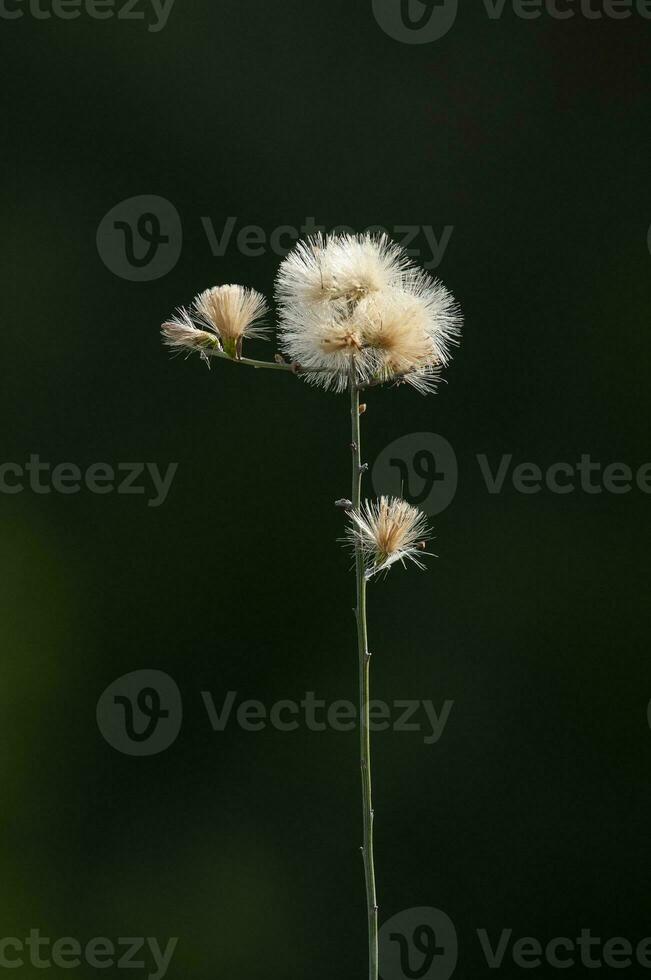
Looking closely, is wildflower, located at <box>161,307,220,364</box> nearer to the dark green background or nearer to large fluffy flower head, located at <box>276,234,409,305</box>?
large fluffy flower head, located at <box>276,234,409,305</box>

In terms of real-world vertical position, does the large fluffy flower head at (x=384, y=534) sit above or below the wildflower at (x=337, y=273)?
below

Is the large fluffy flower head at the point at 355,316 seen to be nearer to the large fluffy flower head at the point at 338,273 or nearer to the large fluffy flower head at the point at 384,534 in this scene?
the large fluffy flower head at the point at 338,273

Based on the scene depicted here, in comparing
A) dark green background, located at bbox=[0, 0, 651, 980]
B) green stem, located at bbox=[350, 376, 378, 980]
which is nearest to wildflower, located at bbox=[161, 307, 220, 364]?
green stem, located at bbox=[350, 376, 378, 980]

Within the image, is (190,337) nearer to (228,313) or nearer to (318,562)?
(228,313)

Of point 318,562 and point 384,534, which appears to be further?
point 318,562

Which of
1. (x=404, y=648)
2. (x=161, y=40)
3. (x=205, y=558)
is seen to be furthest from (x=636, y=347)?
(x=161, y=40)

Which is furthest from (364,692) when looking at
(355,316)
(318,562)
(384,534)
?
(318,562)

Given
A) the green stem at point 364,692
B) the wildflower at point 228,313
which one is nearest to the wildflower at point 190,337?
the wildflower at point 228,313
